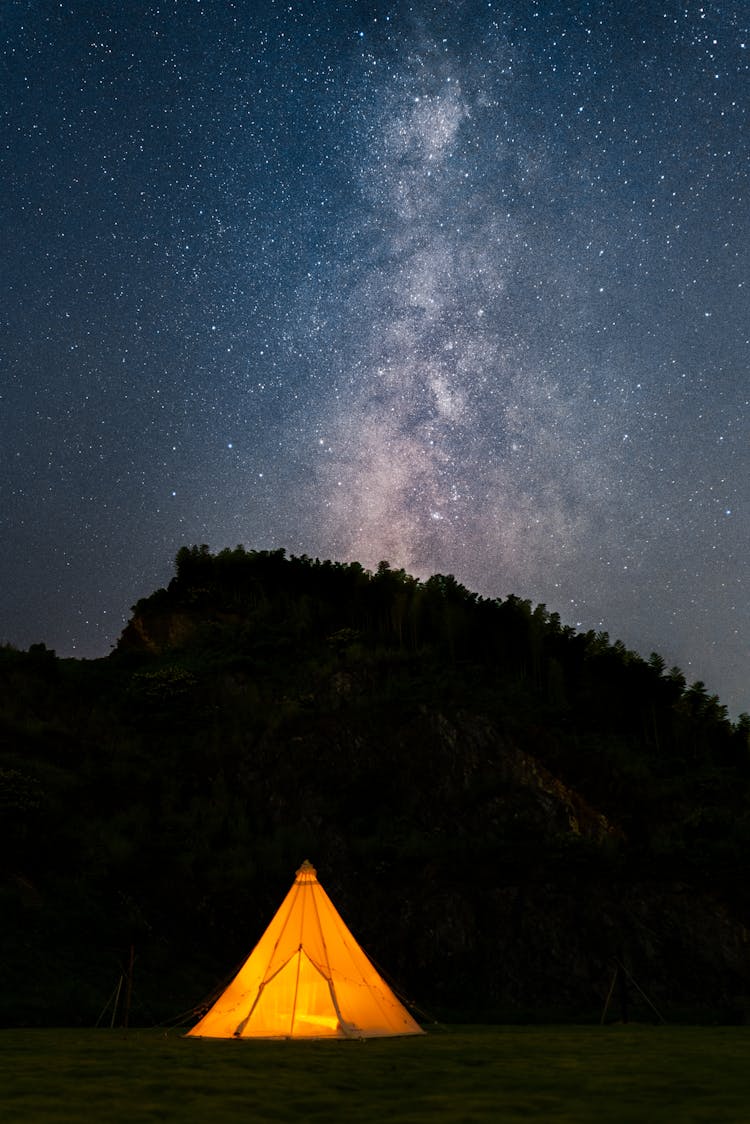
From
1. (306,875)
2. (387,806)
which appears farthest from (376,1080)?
(387,806)

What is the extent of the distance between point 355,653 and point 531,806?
41.0 ft

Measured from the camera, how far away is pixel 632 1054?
9.56 metres

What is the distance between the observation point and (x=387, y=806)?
31859mm

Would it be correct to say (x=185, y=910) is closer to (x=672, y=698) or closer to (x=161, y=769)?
(x=161, y=769)

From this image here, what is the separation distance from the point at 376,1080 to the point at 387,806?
25023mm

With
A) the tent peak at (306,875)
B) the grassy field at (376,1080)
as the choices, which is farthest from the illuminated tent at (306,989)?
the grassy field at (376,1080)

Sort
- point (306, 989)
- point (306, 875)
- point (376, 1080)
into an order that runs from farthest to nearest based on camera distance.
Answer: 1. point (306, 875)
2. point (306, 989)
3. point (376, 1080)

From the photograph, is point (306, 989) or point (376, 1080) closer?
point (376, 1080)

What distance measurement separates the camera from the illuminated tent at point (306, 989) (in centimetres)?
1230

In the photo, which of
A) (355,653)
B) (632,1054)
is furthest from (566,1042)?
(355,653)

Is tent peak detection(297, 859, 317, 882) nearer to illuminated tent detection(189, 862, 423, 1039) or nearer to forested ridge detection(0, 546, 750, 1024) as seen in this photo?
illuminated tent detection(189, 862, 423, 1039)

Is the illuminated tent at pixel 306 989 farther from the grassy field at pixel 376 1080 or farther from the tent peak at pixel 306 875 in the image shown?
the grassy field at pixel 376 1080

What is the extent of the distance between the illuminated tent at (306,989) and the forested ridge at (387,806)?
4164 millimetres

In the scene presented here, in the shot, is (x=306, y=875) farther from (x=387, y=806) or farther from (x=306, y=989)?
(x=387, y=806)
